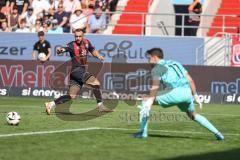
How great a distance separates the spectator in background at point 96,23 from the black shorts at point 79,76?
1124 cm

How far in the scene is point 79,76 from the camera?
19.7 metres

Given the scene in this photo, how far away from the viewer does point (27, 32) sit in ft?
103

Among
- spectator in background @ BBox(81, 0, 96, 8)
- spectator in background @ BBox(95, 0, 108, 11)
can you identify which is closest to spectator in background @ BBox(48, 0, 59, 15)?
spectator in background @ BBox(81, 0, 96, 8)

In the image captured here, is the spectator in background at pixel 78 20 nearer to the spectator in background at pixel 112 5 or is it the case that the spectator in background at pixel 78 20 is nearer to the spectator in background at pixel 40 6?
the spectator in background at pixel 40 6

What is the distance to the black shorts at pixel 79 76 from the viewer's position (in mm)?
19688

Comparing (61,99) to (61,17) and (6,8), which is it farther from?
(6,8)

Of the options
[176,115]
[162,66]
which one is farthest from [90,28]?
[162,66]

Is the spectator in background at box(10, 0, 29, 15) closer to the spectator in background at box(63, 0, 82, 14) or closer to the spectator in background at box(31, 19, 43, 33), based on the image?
the spectator in background at box(31, 19, 43, 33)

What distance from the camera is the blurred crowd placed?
30797mm

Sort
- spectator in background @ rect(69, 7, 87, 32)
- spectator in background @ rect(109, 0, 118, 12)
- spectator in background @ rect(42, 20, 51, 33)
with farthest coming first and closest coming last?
1. spectator in background @ rect(109, 0, 118, 12)
2. spectator in background @ rect(42, 20, 51, 33)
3. spectator in background @ rect(69, 7, 87, 32)

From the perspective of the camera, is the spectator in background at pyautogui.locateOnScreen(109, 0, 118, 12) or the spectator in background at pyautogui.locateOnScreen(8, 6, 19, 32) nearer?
the spectator in background at pyautogui.locateOnScreen(8, 6, 19, 32)

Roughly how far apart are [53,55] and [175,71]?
56.9 feet

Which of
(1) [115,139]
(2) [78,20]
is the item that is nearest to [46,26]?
(2) [78,20]

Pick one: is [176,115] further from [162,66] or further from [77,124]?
[162,66]
